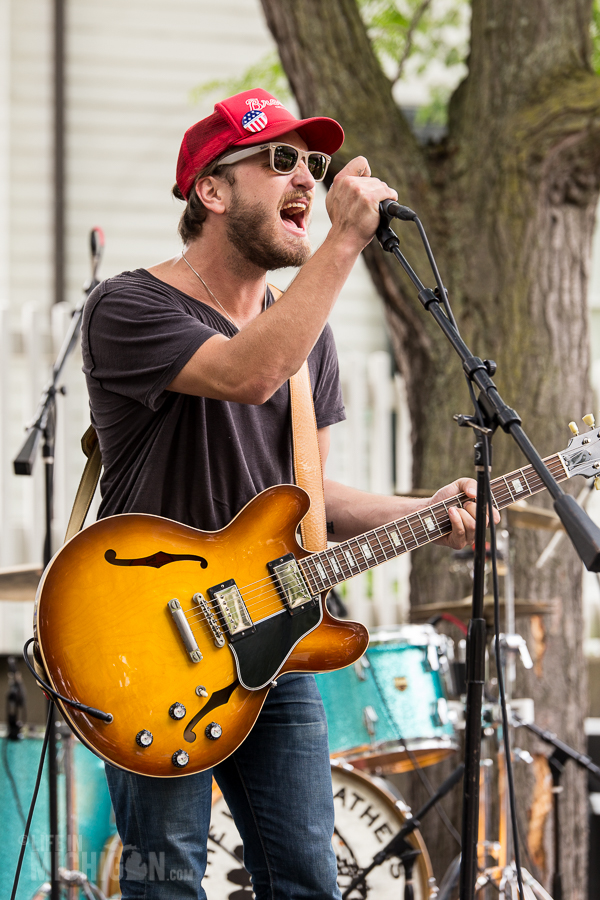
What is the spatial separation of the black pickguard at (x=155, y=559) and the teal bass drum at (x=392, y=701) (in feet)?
5.85

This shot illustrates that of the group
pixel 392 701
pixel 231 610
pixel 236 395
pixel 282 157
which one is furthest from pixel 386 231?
pixel 392 701

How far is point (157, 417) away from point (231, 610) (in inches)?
19.5

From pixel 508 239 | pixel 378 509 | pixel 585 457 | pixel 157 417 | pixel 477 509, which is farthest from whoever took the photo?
pixel 508 239

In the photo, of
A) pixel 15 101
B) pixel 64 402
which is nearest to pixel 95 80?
pixel 15 101

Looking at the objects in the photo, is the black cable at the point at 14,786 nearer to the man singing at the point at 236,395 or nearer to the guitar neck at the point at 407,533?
the man singing at the point at 236,395

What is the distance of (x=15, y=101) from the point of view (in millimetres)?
8039

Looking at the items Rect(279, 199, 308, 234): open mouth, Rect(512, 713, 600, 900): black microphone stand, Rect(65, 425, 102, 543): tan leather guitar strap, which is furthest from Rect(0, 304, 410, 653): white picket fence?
Rect(279, 199, 308, 234): open mouth

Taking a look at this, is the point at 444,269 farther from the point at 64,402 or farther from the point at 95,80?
the point at 95,80

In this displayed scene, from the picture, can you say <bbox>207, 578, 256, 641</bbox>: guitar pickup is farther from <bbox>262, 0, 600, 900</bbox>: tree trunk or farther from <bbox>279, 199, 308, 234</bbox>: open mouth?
<bbox>262, 0, 600, 900</bbox>: tree trunk

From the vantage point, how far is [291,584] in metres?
2.27

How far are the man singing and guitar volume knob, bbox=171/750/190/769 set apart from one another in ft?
0.18

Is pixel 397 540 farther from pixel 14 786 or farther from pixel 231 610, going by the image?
pixel 14 786

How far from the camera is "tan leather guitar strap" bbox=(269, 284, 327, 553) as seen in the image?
2.46 m

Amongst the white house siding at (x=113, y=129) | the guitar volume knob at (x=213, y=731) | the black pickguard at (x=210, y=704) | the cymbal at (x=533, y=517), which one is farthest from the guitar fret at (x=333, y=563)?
the white house siding at (x=113, y=129)
